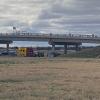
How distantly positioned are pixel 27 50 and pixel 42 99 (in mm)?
145254

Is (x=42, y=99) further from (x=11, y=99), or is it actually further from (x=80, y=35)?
(x=80, y=35)

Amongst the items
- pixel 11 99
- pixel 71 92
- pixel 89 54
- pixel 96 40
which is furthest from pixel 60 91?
pixel 96 40

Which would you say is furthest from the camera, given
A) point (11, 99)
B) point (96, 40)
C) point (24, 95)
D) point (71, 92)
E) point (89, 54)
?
point (96, 40)

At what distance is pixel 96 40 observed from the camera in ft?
636

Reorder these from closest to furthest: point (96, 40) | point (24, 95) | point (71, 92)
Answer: point (24, 95) → point (71, 92) → point (96, 40)

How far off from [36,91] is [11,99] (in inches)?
168

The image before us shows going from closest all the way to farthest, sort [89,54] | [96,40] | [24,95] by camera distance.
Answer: [24,95]
[89,54]
[96,40]

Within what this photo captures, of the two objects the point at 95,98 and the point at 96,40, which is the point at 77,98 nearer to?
the point at 95,98

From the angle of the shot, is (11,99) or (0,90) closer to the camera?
(11,99)

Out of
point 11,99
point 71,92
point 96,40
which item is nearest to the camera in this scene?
point 11,99

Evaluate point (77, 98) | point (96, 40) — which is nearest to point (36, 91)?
point (77, 98)

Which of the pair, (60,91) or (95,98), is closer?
(95,98)

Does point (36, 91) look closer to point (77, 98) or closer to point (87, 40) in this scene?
point (77, 98)

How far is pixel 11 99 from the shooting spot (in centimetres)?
2245
